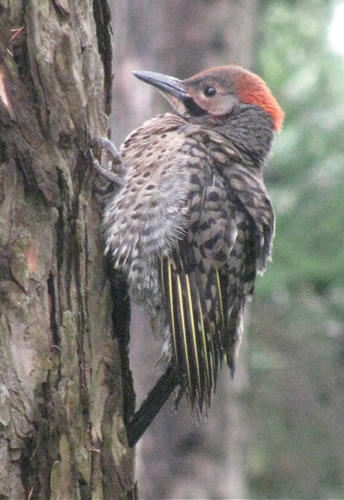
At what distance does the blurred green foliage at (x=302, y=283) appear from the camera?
8.12m

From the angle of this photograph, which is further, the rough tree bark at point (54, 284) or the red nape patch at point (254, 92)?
the red nape patch at point (254, 92)

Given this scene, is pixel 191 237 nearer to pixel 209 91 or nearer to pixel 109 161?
pixel 109 161

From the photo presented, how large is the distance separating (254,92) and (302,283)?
404 centimetres

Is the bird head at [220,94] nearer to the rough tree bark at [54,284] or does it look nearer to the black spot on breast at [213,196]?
the black spot on breast at [213,196]

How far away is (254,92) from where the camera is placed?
430 centimetres

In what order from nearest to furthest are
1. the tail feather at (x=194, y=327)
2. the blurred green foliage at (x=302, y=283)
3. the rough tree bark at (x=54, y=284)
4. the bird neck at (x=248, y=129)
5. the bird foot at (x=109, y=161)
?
the rough tree bark at (x=54, y=284) → the bird foot at (x=109, y=161) → the tail feather at (x=194, y=327) → the bird neck at (x=248, y=129) → the blurred green foliage at (x=302, y=283)

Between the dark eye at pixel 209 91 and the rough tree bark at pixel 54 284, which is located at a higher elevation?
the dark eye at pixel 209 91

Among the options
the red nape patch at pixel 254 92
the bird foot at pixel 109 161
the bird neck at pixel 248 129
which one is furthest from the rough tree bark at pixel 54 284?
the red nape patch at pixel 254 92

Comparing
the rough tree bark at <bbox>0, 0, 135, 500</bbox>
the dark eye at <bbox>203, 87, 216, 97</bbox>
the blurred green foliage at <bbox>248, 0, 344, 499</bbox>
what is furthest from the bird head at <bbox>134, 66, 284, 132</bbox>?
the blurred green foliage at <bbox>248, 0, 344, 499</bbox>

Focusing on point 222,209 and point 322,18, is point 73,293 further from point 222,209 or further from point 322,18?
point 322,18

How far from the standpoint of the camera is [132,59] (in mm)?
7738

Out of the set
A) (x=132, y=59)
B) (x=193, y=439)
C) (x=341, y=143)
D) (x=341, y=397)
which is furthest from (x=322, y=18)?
(x=193, y=439)

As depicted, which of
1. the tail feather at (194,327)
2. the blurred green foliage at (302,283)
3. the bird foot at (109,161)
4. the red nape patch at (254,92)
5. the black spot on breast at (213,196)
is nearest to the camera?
the bird foot at (109,161)

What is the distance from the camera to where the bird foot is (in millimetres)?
3055
